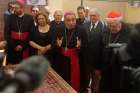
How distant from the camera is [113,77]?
11.0ft

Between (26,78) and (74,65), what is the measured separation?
3.45 m

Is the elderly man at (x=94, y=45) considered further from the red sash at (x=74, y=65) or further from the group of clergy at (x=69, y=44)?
the red sash at (x=74, y=65)

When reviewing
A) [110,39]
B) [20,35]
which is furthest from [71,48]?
[20,35]

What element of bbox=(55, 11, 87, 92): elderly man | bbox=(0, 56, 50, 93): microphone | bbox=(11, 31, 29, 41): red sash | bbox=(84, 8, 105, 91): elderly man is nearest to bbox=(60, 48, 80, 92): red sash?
bbox=(55, 11, 87, 92): elderly man

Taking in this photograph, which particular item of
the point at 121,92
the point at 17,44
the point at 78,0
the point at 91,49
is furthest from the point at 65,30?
the point at 78,0

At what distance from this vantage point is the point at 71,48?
4004mm

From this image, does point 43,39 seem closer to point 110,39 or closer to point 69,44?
point 69,44

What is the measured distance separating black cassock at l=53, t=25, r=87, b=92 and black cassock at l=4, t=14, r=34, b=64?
609 millimetres

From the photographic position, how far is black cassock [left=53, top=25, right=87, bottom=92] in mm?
4008

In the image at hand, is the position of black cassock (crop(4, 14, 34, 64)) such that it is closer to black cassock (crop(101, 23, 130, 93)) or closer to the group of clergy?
the group of clergy

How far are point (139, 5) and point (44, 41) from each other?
4170 millimetres

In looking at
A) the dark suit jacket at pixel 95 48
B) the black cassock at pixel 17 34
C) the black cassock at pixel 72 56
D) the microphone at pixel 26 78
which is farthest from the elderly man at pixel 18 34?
the microphone at pixel 26 78

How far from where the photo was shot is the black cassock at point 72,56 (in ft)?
13.1

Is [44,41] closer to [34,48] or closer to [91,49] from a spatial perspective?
[34,48]
